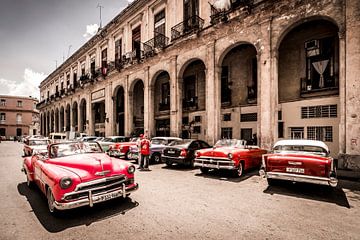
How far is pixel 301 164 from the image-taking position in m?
5.67

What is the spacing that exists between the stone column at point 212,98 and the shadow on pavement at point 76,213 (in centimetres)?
899

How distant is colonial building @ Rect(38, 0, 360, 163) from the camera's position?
31.2ft

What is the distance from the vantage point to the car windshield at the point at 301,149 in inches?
249

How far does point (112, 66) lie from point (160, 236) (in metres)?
22.9

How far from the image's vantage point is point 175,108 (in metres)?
16.1

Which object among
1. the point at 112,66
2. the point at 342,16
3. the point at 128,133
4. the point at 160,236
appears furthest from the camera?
the point at 112,66

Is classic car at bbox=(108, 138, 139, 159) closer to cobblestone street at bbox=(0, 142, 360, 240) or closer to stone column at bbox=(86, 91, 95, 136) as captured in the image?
cobblestone street at bbox=(0, 142, 360, 240)

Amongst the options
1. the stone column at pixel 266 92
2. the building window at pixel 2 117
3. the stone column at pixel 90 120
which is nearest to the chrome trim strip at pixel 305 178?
the stone column at pixel 266 92

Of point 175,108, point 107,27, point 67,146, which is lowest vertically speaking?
point 67,146

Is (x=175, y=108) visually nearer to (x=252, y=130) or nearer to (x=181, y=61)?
(x=181, y=61)

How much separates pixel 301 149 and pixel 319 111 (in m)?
6.18

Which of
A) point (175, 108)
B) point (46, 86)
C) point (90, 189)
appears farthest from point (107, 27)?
point (46, 86)

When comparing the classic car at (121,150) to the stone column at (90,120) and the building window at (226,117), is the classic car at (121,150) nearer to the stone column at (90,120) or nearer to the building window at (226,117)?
the building window at (226,117)

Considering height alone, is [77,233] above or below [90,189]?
below
